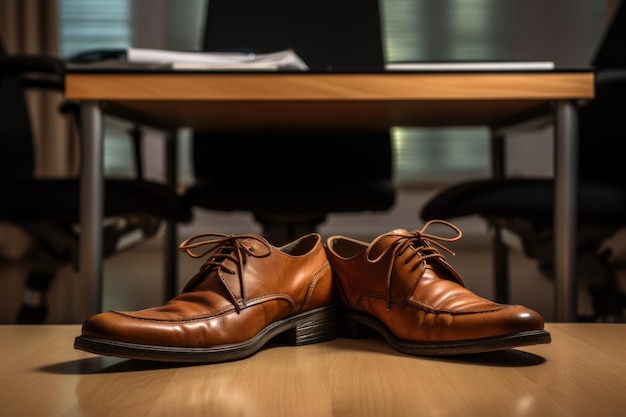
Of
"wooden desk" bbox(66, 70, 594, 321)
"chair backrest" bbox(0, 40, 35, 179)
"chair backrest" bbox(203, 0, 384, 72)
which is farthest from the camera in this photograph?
"chair backrest" bbox(203, 0, 384, 72)

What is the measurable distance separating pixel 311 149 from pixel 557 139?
34.5 inches

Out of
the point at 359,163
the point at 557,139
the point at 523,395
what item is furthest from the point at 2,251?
the point at 523,395

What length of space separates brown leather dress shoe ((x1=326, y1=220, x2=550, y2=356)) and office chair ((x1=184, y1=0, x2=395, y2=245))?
0.75 meters

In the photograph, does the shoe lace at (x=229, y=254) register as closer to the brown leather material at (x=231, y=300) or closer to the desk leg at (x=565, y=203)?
the brown leather material at (x=231, y=300)

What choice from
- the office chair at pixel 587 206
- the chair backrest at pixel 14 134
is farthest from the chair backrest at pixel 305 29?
the office chair at pixel 587 206

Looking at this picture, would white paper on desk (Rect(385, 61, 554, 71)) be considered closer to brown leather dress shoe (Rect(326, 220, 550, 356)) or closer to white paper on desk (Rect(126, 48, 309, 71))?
white paper on desk (Rect(126, 48, 309, 71))

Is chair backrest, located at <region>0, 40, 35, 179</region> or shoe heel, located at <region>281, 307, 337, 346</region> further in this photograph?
chair backrest, located at <region>0, 40, 35, 179</region>

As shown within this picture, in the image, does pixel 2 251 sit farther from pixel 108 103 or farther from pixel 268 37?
pixel 108 103

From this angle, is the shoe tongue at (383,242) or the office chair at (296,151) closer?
the shoe tongue at (383,242)

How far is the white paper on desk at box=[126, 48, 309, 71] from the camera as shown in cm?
120

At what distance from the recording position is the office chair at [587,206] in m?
1.44

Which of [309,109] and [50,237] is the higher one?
[309,109]

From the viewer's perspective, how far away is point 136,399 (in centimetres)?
62

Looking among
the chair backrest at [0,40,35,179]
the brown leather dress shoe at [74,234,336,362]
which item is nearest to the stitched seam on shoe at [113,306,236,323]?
the brown leather dress shoe at [74,234,336,362]
